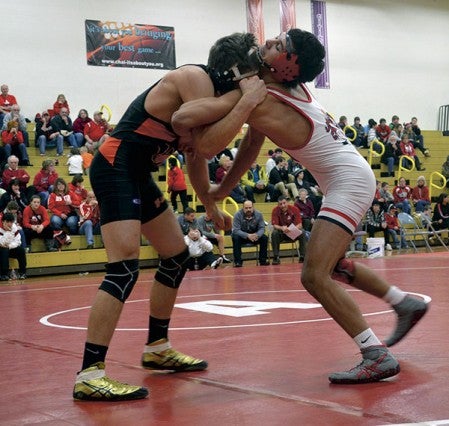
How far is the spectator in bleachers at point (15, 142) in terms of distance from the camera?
49.3ft

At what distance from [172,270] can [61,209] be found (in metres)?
9.59

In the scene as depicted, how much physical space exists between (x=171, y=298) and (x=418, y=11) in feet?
77.2

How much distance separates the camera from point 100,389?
327 centimetres

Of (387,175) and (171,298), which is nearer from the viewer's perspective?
(171,298)

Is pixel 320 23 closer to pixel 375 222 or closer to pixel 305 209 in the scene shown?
pixel 375 222

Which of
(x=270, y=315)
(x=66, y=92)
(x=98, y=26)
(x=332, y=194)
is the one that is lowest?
(x=270, y=315)

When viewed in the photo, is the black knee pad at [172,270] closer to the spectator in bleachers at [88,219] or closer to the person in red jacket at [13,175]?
the spectator in bleachers at [88,219]

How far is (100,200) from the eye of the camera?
3580 mm

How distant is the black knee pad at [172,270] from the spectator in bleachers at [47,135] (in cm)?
1295

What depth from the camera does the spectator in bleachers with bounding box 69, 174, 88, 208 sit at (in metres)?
13.5

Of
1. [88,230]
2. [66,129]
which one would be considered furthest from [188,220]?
[66,129]

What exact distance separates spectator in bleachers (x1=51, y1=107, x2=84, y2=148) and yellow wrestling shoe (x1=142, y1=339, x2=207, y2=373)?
13.4 metres

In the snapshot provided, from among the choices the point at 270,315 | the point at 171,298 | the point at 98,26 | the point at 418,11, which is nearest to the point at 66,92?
the point at 98,26

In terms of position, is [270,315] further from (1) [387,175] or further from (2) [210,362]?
(1) [387,175]
